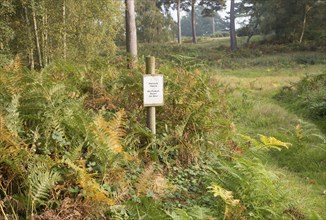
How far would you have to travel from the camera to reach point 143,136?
16.1 feet

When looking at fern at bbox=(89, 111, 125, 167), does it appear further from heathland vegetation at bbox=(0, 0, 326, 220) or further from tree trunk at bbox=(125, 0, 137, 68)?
tree trunk at bbox=(125, 0, 137, 68)

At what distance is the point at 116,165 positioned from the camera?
3676 mm

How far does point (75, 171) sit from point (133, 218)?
754 millimetres

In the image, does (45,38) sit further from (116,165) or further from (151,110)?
(116,165)

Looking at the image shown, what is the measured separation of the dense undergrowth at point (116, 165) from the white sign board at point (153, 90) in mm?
436

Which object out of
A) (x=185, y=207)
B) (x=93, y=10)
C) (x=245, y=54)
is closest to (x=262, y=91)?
(x=93, y=10)

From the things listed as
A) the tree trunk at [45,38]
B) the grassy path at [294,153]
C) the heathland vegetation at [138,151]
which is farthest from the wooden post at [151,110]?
the tree trunk at [45,38]

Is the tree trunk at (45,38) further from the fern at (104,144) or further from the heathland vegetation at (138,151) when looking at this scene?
the fern at (104,144)

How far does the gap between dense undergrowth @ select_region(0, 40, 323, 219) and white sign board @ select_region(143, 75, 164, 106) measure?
0.44m

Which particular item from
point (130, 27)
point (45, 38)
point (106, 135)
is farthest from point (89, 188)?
point (45, 38)

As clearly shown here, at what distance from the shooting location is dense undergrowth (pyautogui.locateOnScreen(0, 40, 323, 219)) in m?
3.17

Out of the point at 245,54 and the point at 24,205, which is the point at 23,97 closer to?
the point at 24,205

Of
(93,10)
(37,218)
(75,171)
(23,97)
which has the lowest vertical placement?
(37,218)

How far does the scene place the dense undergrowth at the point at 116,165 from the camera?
3.17 meters
